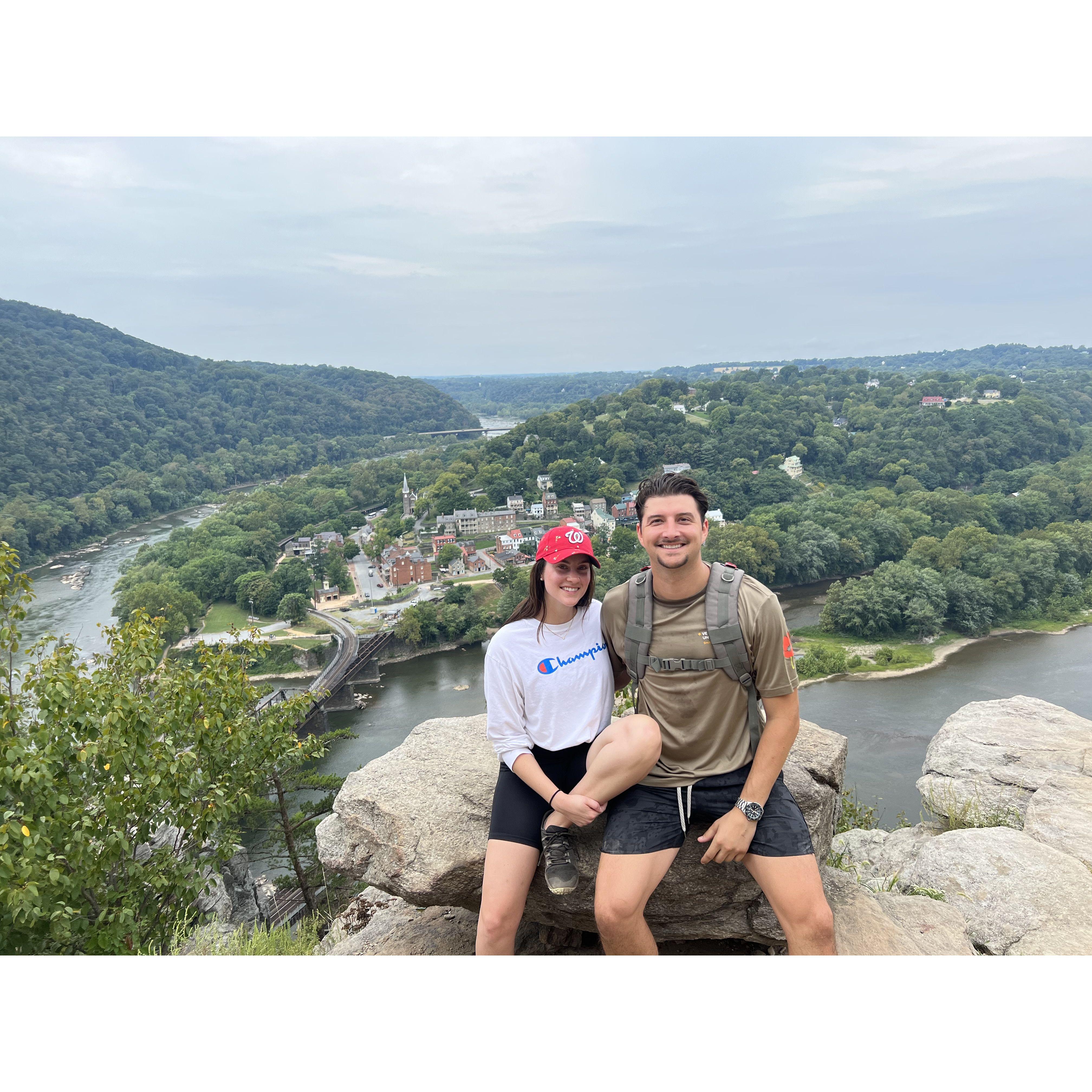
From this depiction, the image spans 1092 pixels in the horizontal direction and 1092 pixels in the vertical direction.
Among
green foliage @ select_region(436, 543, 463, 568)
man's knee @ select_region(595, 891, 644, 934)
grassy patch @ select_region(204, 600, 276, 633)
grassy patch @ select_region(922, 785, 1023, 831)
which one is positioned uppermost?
man's knee @ select_region(595, 891, 644, 934)

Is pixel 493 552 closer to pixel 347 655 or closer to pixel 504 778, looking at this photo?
pixel 347 655

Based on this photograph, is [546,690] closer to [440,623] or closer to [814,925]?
[814,925]

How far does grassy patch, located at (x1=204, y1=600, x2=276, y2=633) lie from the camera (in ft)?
85.0

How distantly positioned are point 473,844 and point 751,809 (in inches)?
36.9

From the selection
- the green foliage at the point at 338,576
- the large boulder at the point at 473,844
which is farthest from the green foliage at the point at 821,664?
the green foliage at the point at 338,576

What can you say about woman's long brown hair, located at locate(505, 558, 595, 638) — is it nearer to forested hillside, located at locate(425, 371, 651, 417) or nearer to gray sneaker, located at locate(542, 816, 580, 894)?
gray sneaker, located at locate(542, 816, 580, 894)

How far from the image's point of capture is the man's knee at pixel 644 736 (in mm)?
1748

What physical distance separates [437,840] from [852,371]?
78667mm

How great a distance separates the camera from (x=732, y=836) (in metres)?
1.76

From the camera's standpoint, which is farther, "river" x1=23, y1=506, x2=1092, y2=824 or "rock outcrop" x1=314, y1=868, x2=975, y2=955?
"river" x1=23, y1=506, x2=1092, y2=824

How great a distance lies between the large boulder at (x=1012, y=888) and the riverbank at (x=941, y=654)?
13451 millimetres

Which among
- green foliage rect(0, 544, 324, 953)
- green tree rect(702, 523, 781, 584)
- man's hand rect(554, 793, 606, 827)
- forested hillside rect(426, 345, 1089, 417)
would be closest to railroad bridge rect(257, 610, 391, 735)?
green tree rect(702, 523, 781, 584)

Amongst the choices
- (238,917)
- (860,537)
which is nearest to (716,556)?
(860,537)

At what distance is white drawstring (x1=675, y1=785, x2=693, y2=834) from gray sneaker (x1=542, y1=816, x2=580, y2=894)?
297mm
